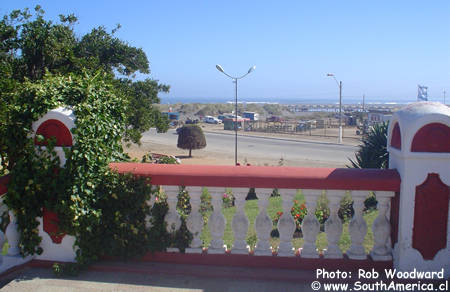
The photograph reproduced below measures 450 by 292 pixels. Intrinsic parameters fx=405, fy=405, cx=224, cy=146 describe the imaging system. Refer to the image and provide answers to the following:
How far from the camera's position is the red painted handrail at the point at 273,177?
3.44 metres

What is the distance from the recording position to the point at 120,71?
11945 mm

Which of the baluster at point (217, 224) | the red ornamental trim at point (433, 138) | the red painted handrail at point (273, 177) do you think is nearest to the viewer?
the red ornamental trim at point (433, 138)

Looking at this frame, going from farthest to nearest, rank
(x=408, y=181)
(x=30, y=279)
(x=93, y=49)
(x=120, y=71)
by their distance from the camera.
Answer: (x=120, y=71)
(x=93, y=49)
(x=30, y=279)
(x=408, y=181)

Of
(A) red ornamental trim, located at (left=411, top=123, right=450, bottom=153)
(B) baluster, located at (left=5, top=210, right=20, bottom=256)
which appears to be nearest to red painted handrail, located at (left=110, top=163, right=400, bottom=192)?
(A) red ornamental trim, located at (left=411, top=123, right=450, bottom=153)

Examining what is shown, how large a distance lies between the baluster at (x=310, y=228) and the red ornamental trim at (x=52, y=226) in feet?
7.21

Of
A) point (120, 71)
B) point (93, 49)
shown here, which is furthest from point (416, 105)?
point (120, 71)

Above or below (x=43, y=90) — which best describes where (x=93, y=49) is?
above

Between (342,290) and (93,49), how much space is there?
896 centimetres

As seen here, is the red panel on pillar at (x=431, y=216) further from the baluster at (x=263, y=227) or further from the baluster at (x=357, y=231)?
the baluster at (x=263, y=227)

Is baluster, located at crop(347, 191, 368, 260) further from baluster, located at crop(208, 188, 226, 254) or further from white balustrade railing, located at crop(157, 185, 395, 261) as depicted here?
baluster, located at crop(208, 188, 226, 254)

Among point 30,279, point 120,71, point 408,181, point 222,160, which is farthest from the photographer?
point 222,160

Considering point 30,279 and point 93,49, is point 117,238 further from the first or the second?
point 93,49

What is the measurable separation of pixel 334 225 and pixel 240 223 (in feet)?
2.73

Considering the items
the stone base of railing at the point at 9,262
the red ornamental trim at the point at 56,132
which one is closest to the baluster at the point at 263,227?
the red ornamental trim at the point at 56,132
